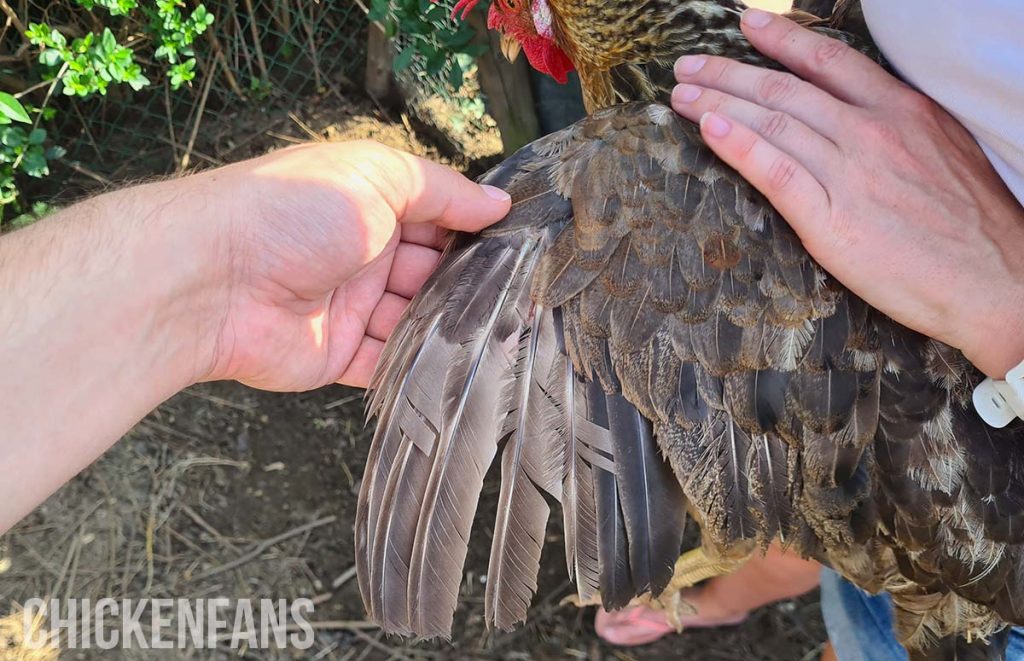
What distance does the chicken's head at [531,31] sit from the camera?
6.82 feet

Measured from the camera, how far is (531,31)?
2146mm

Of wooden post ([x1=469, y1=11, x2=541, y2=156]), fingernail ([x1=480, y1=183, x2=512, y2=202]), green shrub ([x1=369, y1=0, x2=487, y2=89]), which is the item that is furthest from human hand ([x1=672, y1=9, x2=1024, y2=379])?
wooden post ([x1=469, y1=11, x2=541, y2=156])

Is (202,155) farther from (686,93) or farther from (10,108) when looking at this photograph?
(686,93)

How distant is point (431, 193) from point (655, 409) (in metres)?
0.60

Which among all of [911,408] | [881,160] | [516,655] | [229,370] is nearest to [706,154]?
[881,160]

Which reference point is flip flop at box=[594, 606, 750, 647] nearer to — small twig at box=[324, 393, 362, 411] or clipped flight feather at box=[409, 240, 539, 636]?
small twig at box=[324, 393, 362, 411]

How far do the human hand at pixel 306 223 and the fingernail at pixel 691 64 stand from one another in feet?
1.49

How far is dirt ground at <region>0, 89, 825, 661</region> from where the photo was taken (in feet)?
8.82

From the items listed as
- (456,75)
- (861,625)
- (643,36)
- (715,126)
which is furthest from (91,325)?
(861,625)

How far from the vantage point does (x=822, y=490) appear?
4.66ft

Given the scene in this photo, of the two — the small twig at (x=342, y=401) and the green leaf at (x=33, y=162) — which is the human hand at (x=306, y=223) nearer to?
the small twig at (x=342, y=401)

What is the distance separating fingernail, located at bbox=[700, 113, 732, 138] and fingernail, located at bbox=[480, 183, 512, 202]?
1.25 ft

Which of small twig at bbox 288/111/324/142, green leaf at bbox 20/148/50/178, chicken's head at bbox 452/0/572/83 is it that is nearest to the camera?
chicken's head at bbox 452/0/572/83

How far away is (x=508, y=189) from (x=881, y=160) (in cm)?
67
